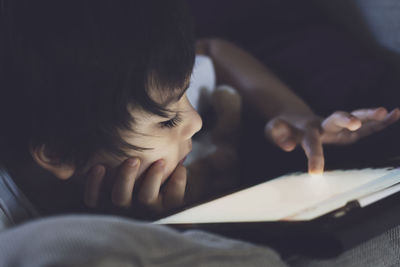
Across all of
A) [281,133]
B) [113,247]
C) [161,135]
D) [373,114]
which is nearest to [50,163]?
[161,135]

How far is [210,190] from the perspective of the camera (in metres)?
0.72

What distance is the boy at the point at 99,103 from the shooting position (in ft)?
1.42

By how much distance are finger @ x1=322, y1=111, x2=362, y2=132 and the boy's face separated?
25 centimetres

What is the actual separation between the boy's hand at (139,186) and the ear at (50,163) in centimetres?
4

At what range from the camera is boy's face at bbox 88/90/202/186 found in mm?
503

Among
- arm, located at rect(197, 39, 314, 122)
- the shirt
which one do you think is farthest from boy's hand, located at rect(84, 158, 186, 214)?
arm, located at rect(197, 39, 314, 122)

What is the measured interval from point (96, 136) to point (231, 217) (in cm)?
25

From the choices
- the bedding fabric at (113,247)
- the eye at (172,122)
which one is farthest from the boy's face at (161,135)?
the bedding fabric at (113,247)

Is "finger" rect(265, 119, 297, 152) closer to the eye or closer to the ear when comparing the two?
the eye

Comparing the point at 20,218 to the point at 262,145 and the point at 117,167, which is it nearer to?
the point at 117,167

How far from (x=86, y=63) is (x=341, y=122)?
434 millimetres

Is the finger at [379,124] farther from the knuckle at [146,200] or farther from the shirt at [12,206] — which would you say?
the shirt at [12,206]

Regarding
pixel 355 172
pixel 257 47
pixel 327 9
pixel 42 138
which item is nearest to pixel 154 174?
pixel 42 138

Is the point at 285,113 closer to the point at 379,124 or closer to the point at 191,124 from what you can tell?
the point at 379,124
